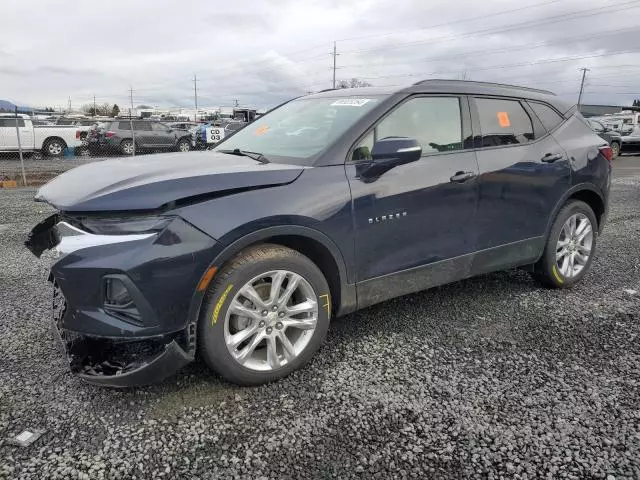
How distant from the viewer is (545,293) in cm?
437

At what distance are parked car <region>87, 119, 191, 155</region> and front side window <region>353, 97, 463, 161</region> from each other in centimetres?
1761

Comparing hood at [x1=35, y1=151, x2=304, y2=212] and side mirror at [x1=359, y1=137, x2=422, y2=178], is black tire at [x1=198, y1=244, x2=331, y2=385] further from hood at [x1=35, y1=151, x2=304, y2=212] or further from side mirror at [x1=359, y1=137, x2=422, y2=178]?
side mirror at [x1=359, y1=137, x2=422, y2=178]

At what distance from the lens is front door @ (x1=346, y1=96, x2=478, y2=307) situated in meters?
3.07

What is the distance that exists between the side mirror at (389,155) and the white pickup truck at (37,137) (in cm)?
1831

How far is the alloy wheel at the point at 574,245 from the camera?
171 inches

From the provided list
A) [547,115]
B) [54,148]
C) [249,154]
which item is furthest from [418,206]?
[54,148]

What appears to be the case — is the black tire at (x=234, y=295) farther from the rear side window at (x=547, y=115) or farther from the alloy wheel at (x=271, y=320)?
the rear side window at (x=547, y=115)

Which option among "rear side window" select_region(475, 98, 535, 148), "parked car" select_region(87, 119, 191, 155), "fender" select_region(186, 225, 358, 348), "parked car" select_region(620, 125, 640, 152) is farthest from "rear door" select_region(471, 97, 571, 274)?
"parked car" select_region(620, 125, 640, 152)

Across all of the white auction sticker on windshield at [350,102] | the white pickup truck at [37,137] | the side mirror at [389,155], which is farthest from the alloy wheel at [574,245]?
the white pickup truck at [37,137]

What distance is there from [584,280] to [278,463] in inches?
146

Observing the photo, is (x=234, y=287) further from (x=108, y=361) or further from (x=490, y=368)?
(x=490, y=368)

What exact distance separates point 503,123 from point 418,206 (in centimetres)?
126

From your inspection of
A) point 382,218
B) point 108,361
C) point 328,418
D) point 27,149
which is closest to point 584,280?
point 382,218

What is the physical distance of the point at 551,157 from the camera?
4.09 m
